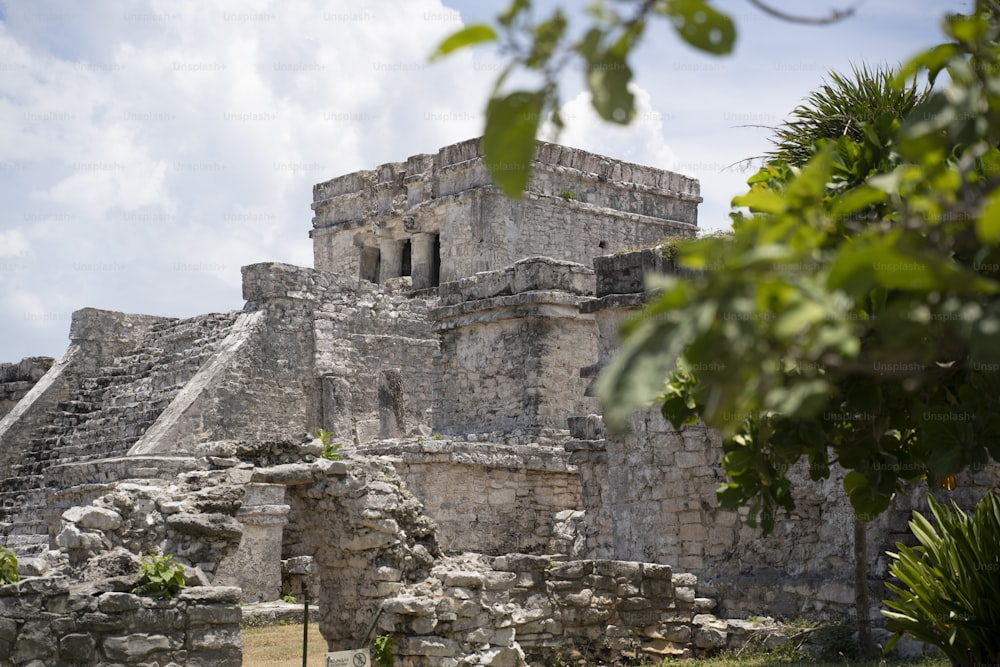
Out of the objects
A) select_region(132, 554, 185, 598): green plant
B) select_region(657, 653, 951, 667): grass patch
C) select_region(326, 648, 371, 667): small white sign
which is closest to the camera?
select_region(132, 554, 185, 598): green plant

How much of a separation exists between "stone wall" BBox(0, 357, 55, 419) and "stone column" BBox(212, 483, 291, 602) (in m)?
7.87

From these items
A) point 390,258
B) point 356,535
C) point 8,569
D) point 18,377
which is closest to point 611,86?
point 8,569

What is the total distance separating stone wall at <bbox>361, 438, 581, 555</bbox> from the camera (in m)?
13.6

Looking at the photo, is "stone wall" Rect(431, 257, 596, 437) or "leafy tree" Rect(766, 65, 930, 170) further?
"stone wall" Rect(431, 257, 596, 437)

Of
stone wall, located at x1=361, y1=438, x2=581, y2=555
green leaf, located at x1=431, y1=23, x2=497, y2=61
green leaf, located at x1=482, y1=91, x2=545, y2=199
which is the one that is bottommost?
stone wall, located at x1=361, y1=438, x2=581, y2=555

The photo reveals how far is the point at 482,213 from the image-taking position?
2016 centimetres

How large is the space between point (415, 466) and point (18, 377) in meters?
8.86

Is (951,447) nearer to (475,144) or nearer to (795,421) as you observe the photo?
(795,421)

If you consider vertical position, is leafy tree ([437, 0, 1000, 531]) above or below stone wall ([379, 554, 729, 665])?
above

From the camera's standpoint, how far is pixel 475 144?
2050 centimetres

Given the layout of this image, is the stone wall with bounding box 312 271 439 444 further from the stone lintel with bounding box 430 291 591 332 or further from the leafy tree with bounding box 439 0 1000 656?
the leafy tree with bounding box 439 0 1000 656

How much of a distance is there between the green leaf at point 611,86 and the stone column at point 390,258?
66.8 ft

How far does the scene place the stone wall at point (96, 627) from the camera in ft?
22.5

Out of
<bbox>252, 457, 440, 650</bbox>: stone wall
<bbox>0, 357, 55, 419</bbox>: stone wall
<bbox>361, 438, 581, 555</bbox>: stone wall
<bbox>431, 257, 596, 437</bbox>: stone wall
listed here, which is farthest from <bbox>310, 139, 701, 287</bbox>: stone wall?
<bbox>252, 457, 440, 650</bbox>: stone wall
